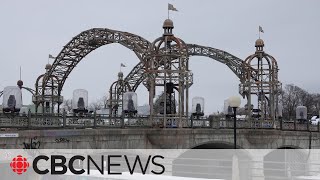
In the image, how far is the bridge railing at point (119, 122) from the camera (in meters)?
25.1

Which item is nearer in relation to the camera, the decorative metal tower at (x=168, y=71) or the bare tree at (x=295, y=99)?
the decorative metal tower at (x=168, y=71)

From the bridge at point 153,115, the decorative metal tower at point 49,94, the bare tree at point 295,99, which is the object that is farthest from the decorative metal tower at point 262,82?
the bare tree at point 295,99

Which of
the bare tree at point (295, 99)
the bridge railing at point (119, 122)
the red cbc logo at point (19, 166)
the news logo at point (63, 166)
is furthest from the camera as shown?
the bare tree at point (295, 99)

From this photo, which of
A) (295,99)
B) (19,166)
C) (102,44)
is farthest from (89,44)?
(295,99)

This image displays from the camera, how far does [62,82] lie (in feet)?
174

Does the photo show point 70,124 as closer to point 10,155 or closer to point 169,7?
point 10,155

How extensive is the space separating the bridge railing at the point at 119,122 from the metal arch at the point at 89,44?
7.42m

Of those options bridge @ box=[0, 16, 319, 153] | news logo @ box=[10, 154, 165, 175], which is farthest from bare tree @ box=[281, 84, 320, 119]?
news logo @ box=[10, 154, 165, 175]

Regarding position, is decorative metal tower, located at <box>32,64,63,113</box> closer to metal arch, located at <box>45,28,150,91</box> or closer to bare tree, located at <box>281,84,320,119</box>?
metal arch, located at <box>45,28,150,91</box>

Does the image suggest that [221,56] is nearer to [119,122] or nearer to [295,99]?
[119,122]

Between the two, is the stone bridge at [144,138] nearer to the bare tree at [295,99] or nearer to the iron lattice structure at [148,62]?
the iron lattice structure at [148,62]

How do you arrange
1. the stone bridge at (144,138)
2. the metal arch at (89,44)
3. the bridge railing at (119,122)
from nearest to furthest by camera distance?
the stone bridge at (144,138)
the bridge railing at (119,122)
the metal arch at (89,44)

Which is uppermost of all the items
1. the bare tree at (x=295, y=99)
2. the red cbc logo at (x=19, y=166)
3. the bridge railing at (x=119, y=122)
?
the bare tree at (x=295, y=99)

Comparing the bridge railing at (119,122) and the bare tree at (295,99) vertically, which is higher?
the bare tree at (295,99)
